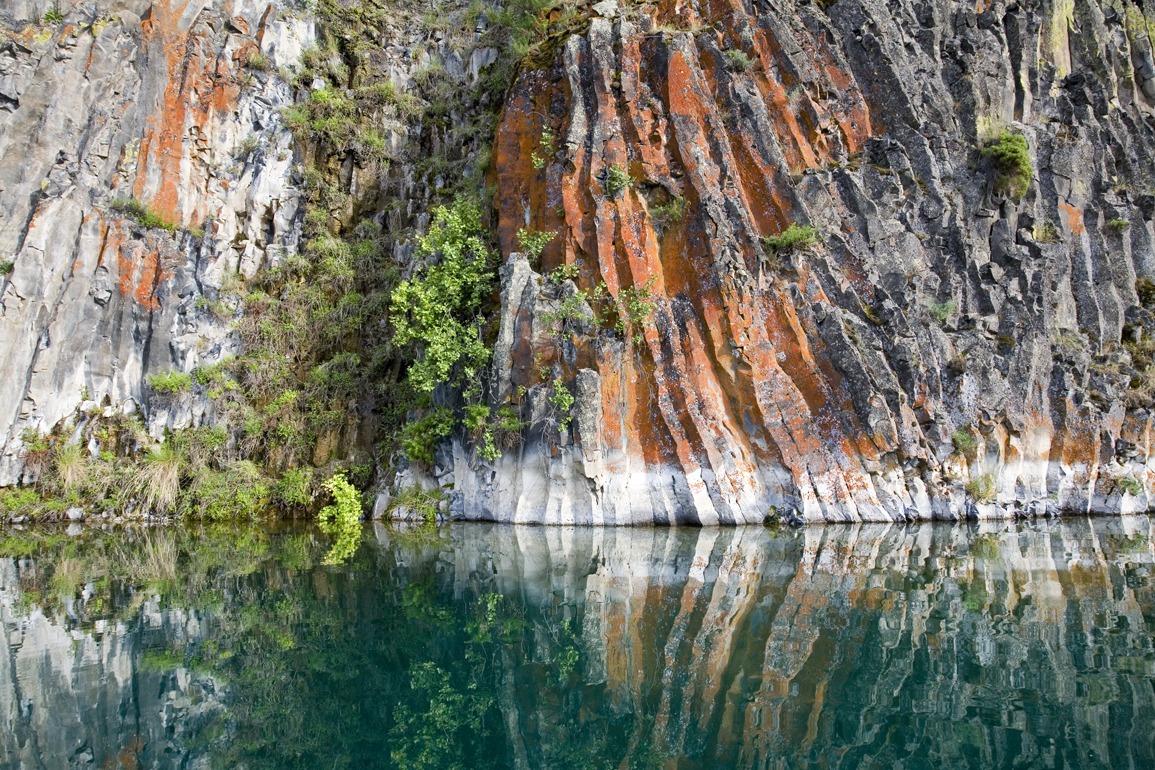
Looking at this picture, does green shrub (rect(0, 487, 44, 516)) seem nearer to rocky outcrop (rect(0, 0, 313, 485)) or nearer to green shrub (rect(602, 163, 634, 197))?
rocky outcrop (rect(0, 0, 313, 485))

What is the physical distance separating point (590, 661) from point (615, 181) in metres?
16.2

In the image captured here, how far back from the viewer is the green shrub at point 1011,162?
24859 millimetres

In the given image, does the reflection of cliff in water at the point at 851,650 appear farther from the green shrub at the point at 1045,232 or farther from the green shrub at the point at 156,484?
the green shrub at the point at 1045,232

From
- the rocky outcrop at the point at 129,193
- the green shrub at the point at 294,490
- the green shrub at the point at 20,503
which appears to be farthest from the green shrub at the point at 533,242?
the green shrub at the point at 20,503

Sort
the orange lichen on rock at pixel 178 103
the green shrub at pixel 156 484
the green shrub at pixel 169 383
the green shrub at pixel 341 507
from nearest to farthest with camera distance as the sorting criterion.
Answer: the green shrub at pixel 341 507, the green shrub at pixel 156 484, the green shrub at pixel 169 383, the orange lichen on rock at pixel 178 103

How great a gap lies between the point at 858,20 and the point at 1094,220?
1097cm

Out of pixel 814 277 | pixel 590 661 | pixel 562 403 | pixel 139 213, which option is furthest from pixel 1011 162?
pixel 139 213

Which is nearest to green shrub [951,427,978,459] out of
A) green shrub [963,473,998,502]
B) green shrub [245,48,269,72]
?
green shrub [963,473,998,502]

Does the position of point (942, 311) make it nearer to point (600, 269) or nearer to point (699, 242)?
point (699, 242)

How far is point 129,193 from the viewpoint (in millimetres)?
25844

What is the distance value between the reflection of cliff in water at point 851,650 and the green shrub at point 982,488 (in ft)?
14.0

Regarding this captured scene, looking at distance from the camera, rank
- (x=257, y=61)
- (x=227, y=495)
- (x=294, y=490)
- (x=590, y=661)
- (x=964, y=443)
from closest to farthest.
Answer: (x=590, y=661)
(x=964, y=443)
(x=227, y=495)
(x=294, y=490)
(x=257, y=61)

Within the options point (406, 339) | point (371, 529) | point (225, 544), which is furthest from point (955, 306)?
point (225, 544)

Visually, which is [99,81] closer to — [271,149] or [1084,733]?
[271,149]
